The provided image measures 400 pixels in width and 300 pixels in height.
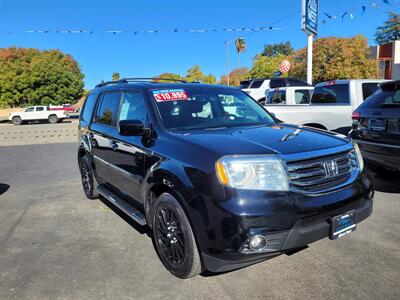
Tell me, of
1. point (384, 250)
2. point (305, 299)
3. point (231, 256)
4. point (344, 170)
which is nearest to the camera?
point (231, 256)

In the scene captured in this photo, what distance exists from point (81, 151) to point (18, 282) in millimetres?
3121

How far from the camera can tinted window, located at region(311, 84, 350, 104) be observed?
28.6 feet

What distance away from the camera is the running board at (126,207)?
3.89 metres

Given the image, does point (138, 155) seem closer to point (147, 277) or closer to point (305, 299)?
point (147, 277)

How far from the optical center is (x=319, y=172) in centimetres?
302

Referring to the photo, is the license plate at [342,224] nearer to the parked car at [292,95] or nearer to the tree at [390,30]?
the parked car at [292,95]

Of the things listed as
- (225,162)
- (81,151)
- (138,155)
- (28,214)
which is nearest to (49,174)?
(81,151)

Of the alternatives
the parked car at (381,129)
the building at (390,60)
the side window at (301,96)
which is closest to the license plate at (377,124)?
the parked car at (381,129)

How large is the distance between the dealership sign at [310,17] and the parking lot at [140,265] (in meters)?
12.7

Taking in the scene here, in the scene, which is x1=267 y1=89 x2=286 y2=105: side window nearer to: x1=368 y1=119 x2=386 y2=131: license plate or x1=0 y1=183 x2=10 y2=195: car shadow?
x1=368 y1=119 x2=386 y2=131: license plate

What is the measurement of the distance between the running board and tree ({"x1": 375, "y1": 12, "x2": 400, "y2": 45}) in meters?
48.5

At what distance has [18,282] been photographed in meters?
3.33

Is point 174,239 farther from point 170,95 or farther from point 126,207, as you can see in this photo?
point 170,95

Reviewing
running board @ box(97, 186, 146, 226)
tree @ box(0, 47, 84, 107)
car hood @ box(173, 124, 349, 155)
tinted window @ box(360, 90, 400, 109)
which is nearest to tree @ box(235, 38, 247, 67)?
tree @ box(0, 47, 84, 107)
